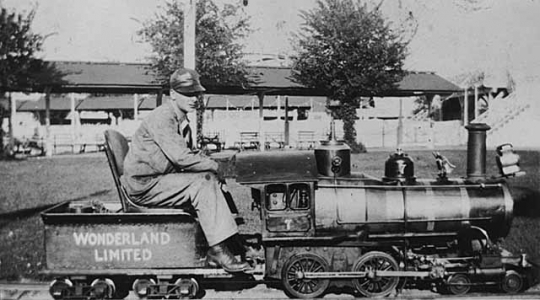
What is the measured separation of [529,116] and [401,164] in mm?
17756

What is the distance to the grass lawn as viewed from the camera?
23.8 feet

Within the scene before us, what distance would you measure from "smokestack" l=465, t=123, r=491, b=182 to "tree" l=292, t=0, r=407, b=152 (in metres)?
10.8

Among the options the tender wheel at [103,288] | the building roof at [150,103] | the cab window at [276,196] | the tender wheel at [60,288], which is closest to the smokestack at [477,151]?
the cab window at [276,196]

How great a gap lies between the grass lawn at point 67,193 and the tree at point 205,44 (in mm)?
3632

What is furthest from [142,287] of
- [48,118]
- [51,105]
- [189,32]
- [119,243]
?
[51,105]

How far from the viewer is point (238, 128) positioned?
16516 millimetres

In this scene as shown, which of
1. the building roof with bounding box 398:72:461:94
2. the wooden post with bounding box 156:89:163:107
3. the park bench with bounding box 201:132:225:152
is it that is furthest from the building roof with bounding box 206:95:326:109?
the wooden post with bounding box 156:89:163:107

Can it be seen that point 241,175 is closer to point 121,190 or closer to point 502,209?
point 121,190

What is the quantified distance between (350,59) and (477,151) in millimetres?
11841

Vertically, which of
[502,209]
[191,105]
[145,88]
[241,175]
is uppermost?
[145,88]

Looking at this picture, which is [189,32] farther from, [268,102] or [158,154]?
[268,102]

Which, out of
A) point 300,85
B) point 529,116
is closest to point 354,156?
point 300,85

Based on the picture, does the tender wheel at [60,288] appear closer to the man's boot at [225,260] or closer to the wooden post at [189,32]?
the man's boot at [225,260]

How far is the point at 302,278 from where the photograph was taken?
5.22m
